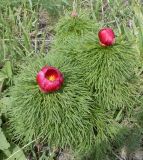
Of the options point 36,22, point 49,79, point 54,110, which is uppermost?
point 36,22

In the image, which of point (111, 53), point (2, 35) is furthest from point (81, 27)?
point (2, 35)

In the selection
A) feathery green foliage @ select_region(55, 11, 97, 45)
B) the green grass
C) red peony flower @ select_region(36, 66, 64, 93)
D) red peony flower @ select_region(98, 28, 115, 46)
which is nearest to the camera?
red peony flower @ select_region(36, 66, 64, 93)

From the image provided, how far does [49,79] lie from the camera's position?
5.35 feet

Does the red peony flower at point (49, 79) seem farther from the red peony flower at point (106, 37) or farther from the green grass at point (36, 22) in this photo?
the green grass at point (36, 22)

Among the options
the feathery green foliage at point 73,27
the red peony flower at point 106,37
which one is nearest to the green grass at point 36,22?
the feathery green foliage at point 73,27

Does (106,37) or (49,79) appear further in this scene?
(106,37)

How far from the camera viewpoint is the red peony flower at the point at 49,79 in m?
1.62

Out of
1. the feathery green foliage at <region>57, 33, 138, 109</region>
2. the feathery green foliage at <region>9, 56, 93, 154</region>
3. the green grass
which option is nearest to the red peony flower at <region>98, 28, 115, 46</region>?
the feathery green foliage at <region>57, 33, 138, 109</region>

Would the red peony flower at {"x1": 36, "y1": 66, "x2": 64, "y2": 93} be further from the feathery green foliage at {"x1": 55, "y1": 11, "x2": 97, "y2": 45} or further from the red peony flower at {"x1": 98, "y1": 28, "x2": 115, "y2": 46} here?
the feathery green foliage at {"x1": 55, "y1": 11, "x2": 97, "y2": 45}

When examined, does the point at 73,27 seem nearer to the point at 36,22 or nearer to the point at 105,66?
the point at 105,66

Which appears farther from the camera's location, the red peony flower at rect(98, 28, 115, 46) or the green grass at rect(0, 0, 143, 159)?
the green grass at rect(0, 0, 143, 159)

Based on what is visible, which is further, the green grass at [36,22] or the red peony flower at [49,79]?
the green grass at [36,22]

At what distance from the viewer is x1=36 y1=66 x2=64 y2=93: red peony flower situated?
5.30ft

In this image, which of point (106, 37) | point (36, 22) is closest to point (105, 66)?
point (106, 37)
